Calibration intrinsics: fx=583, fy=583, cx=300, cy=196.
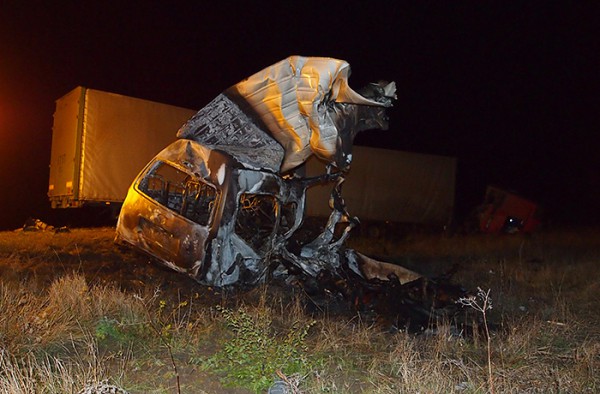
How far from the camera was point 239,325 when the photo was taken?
184 inches

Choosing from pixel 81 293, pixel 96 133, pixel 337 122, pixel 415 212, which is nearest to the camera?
pixel 81 293

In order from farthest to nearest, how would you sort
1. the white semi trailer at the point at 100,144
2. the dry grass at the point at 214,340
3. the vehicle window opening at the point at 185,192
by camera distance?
the white semi trailer at the point at 100,144
the vehicle window opening at the point at 185,192
the dry grass at the point at 214,340

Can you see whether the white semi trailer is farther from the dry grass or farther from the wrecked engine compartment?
the wrecked engine compartment

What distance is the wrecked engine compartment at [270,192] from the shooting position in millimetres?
6772

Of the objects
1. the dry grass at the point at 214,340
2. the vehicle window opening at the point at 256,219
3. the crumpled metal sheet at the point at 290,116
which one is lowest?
the dry grass at the point at 214,340

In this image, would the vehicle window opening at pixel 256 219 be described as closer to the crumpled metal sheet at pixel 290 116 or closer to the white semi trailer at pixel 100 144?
the crumpled metal sheet at pixel 290 116

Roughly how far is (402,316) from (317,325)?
105 cm

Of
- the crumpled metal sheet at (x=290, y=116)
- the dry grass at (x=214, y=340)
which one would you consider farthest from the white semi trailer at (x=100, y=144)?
the crumpled metal sheet at (x=290, y=116)

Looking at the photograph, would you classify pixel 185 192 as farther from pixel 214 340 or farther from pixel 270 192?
pixel 214 340

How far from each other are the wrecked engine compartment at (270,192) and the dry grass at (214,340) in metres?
0.45

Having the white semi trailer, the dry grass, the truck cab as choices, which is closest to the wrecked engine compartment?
the truck cab

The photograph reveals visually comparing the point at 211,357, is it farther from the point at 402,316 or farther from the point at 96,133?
the point at 96,133

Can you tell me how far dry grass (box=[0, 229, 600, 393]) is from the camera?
4.06 m

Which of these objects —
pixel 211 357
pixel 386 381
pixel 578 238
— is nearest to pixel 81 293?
pixel 211 357
